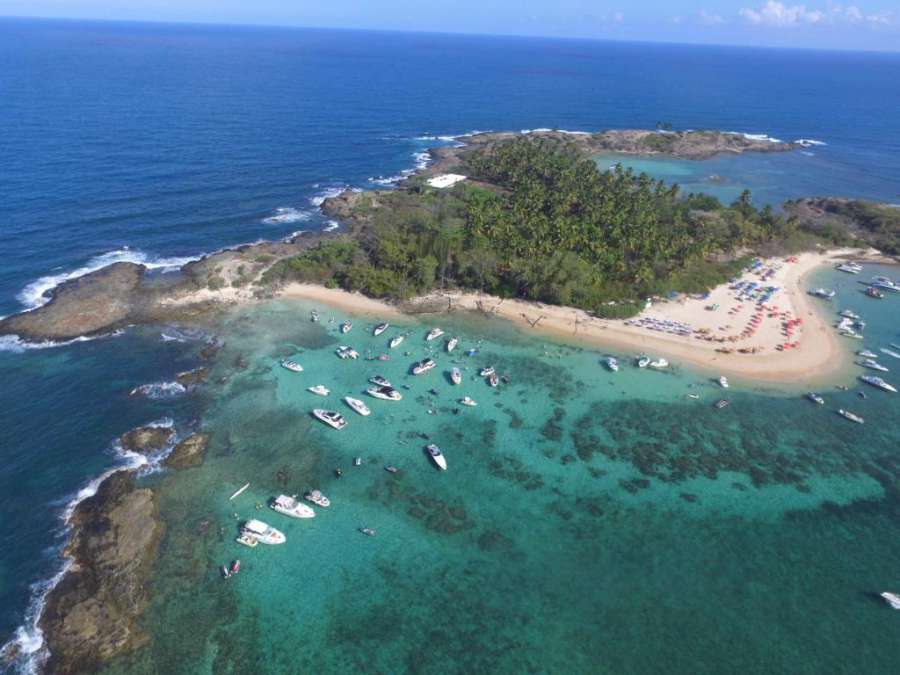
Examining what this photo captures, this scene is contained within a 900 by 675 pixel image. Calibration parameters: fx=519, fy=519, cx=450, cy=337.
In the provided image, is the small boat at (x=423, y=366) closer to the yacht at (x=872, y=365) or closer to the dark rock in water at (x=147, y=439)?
the dark rock in water at (x=147, y=439)

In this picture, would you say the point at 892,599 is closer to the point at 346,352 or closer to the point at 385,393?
the point at 385,393

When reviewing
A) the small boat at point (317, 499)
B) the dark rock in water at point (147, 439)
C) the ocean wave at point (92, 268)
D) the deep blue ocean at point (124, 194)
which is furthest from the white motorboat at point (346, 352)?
the ocean wave at point (92, 268)

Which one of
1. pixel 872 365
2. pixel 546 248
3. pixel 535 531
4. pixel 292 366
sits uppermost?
pixel 546 248

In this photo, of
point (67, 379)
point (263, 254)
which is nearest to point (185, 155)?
point (263, 254)

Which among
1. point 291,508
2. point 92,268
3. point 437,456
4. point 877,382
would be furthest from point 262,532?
point 877,382

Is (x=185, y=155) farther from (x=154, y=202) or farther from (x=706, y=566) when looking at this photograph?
(x=706, y=566)

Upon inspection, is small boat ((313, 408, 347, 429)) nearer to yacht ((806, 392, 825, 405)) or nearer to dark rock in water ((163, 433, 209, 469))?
Answer: dark rock in water ((163, 433, 209, 469))
